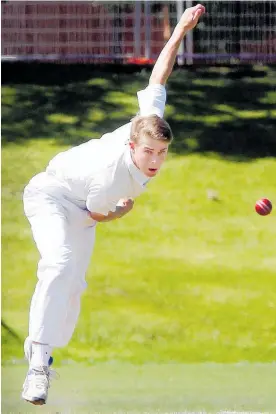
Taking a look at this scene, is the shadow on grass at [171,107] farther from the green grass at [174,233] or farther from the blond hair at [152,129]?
the blond hair at [152,129]

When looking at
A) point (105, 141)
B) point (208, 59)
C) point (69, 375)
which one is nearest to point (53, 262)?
point (105, 141)

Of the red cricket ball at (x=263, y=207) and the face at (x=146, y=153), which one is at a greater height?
the face at (x=146, y=153)

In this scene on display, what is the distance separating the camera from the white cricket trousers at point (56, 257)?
3.67 metres

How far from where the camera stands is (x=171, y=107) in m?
4.79

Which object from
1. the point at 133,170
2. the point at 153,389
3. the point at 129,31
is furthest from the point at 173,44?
the point at 153,389

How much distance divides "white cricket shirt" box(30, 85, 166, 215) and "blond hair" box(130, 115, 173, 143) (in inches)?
2.3

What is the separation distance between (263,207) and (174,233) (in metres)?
0.47

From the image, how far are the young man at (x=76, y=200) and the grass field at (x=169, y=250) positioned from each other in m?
0.71

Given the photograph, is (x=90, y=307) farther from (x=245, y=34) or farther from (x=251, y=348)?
(x=245, y=34)

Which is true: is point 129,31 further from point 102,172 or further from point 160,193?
point 102,172

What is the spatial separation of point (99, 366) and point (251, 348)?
72cm

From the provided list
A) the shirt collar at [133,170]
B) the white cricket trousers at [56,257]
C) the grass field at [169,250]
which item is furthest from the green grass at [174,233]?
the shirt collar at [133,170]

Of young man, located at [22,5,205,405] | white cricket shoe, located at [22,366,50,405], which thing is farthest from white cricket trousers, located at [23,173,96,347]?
white cricket shoe, located at [22,366,50,405]

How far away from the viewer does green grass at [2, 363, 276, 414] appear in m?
4.30
